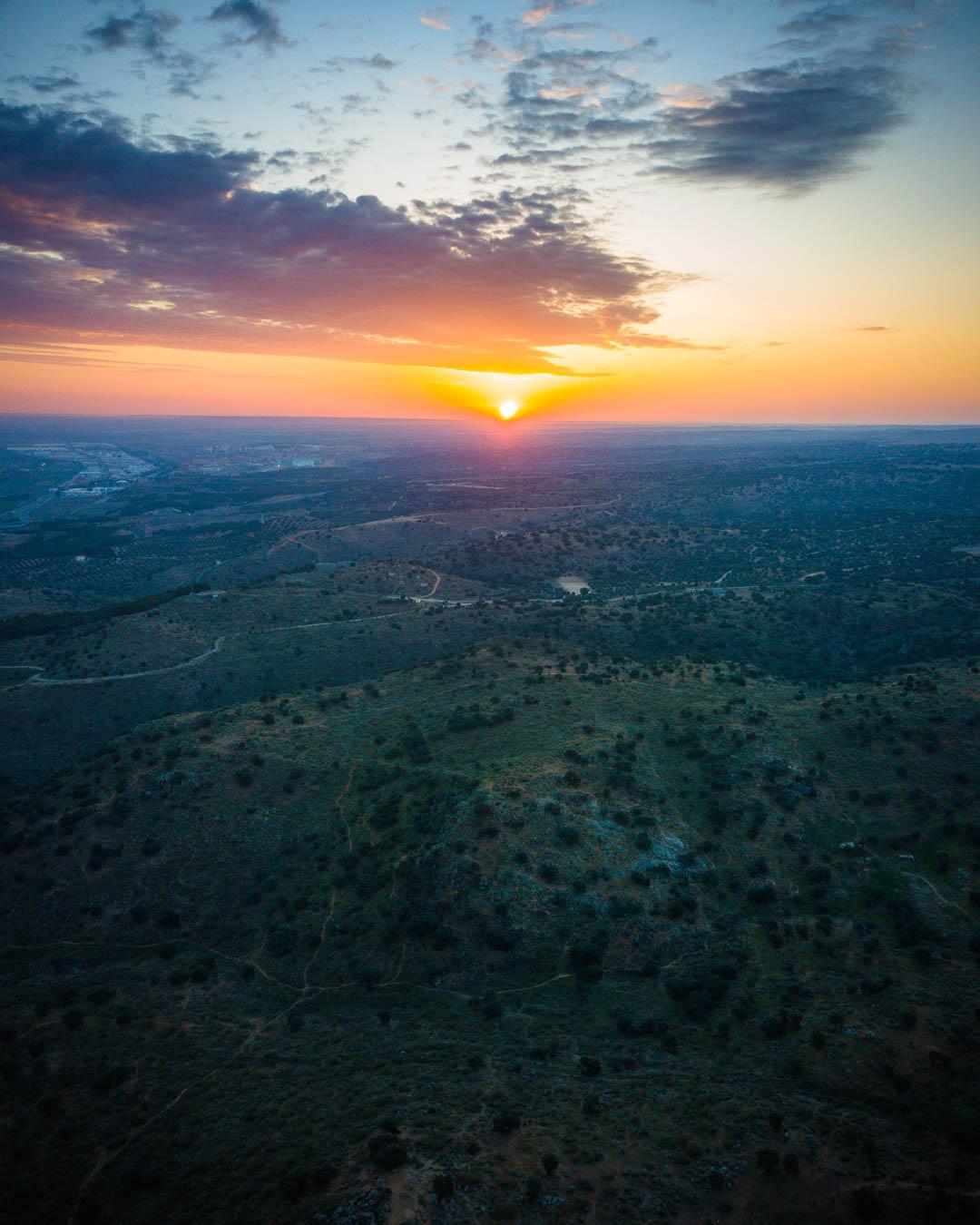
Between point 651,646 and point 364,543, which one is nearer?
point 651,646

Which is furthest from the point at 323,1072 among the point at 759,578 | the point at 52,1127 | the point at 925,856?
the point at 759,578

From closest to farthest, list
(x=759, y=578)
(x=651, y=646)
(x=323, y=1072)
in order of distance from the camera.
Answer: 1. (x=323, y=1072)
2. (x=651, y=646)
3. (x=759, y=578)

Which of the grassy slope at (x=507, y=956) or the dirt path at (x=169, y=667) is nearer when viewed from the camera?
the grassy slope at (x=507, y=956)

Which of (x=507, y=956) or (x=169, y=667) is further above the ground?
(x=169, y=667)

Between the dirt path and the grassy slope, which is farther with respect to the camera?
the dirt path

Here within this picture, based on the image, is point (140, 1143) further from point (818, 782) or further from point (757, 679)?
point (757, 679)

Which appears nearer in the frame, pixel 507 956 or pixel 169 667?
pixel 507 956

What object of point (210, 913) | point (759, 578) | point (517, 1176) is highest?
point (759, 578)

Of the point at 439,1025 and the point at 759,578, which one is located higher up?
the point at 759,578

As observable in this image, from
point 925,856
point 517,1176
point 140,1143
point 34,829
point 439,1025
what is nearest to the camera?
point 517,1176

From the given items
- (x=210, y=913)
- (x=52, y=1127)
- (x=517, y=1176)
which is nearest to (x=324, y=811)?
(x=210, y=913)
